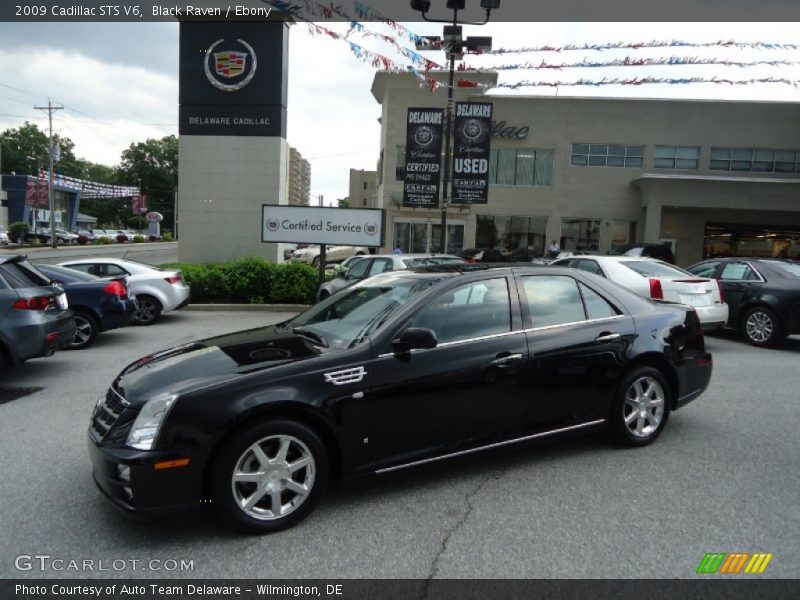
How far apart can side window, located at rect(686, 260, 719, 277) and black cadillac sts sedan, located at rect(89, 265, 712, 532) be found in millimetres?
6546

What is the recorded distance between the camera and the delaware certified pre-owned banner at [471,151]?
55.0 ft

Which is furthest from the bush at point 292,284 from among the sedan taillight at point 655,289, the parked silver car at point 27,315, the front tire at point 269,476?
the front tire at point 269,476

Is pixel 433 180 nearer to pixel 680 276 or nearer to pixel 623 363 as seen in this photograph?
pixel 680 276

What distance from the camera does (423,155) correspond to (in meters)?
17.5

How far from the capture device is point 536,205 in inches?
1302

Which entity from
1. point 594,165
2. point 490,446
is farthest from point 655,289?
point 594,165

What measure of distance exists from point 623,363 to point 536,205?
98.0ft

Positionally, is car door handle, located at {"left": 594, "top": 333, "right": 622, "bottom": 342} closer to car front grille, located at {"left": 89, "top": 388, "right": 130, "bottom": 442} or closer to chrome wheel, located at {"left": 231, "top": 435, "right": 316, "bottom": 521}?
chrome wheel, located at {"left": 231, "top": 435, "right": 316, "bottom": 521}

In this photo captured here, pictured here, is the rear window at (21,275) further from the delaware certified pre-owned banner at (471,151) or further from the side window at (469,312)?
the delaware certified pre-owned banner at (471,151)

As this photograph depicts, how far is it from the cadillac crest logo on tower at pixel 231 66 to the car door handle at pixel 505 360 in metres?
16.5

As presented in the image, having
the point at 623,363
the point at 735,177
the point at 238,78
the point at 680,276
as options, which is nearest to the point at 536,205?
the point at 735,177

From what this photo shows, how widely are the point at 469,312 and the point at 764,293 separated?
25.9 ft

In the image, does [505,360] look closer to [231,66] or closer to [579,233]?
[231,66]

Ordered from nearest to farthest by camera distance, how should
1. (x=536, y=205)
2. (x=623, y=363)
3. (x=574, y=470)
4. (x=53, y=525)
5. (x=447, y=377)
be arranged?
1. (x=53, y=525)
2. (x=447, y=377)
3. (x=574, y=470)
4. (x=623, y=363)
5. (x=536, y=205)
